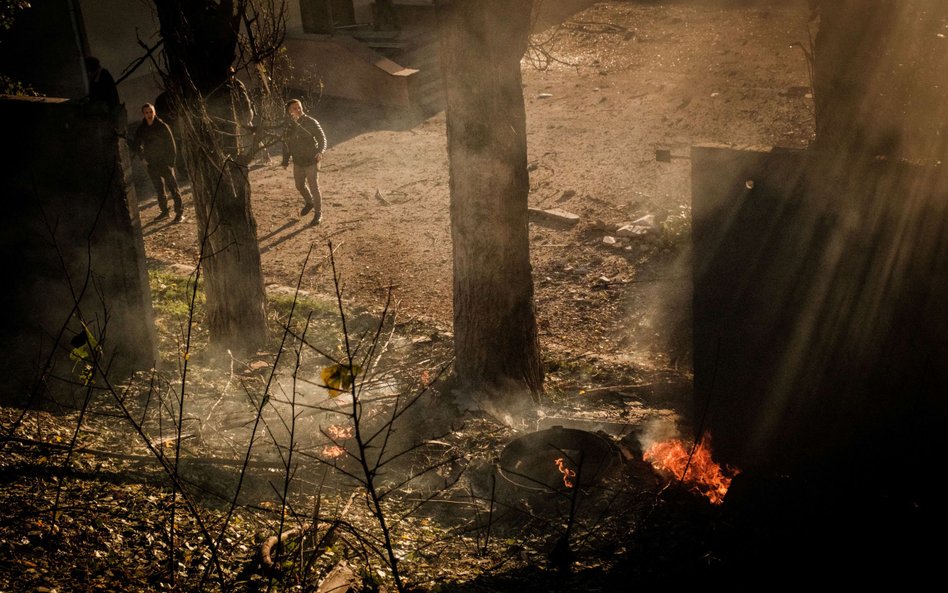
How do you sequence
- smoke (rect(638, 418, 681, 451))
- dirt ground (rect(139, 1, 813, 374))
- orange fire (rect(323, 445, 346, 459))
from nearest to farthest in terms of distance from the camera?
smoke (rect(638, 418, 681, 451)) < orange fire (rect(323, 445, 346, 459)) < dirt ground (rect(139, 1, 813, 374))

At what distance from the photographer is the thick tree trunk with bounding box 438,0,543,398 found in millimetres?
6625

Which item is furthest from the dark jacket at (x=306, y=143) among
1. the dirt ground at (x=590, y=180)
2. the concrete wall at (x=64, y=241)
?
the concrete wall at (x=64, y=241)

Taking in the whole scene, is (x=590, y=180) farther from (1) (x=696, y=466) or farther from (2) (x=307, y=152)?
(1) (x=696, y=466)

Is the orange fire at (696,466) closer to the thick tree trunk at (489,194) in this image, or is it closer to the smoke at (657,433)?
the smoke at (657,433)

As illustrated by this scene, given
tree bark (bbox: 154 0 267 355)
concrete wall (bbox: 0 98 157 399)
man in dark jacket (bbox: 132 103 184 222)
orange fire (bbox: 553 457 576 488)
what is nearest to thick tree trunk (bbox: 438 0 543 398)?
orange fire (bbox: 553 457 576 488)

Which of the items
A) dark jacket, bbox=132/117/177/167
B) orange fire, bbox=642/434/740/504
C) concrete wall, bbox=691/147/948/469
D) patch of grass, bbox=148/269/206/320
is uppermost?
dark jacket, bbox=132/117/177/167

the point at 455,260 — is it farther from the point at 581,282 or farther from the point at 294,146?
the point at 294,146

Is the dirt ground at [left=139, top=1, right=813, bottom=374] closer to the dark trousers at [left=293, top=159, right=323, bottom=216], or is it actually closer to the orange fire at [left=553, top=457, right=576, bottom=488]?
the dark trousers at [left=293, top=159, right=323, bottom=216]

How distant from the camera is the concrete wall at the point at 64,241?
22.6 ft

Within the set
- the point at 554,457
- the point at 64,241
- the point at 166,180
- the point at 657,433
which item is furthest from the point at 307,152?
the point at 657,433

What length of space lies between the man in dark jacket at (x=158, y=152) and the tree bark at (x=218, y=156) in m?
4.96

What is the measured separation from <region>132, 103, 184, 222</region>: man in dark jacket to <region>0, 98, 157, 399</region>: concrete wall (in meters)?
5.32

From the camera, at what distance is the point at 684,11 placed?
22.8m

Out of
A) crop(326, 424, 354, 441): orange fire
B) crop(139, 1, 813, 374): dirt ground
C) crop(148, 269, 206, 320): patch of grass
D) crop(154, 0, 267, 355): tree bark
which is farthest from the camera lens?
crop(139, 1, 813, 374): dirt ground
